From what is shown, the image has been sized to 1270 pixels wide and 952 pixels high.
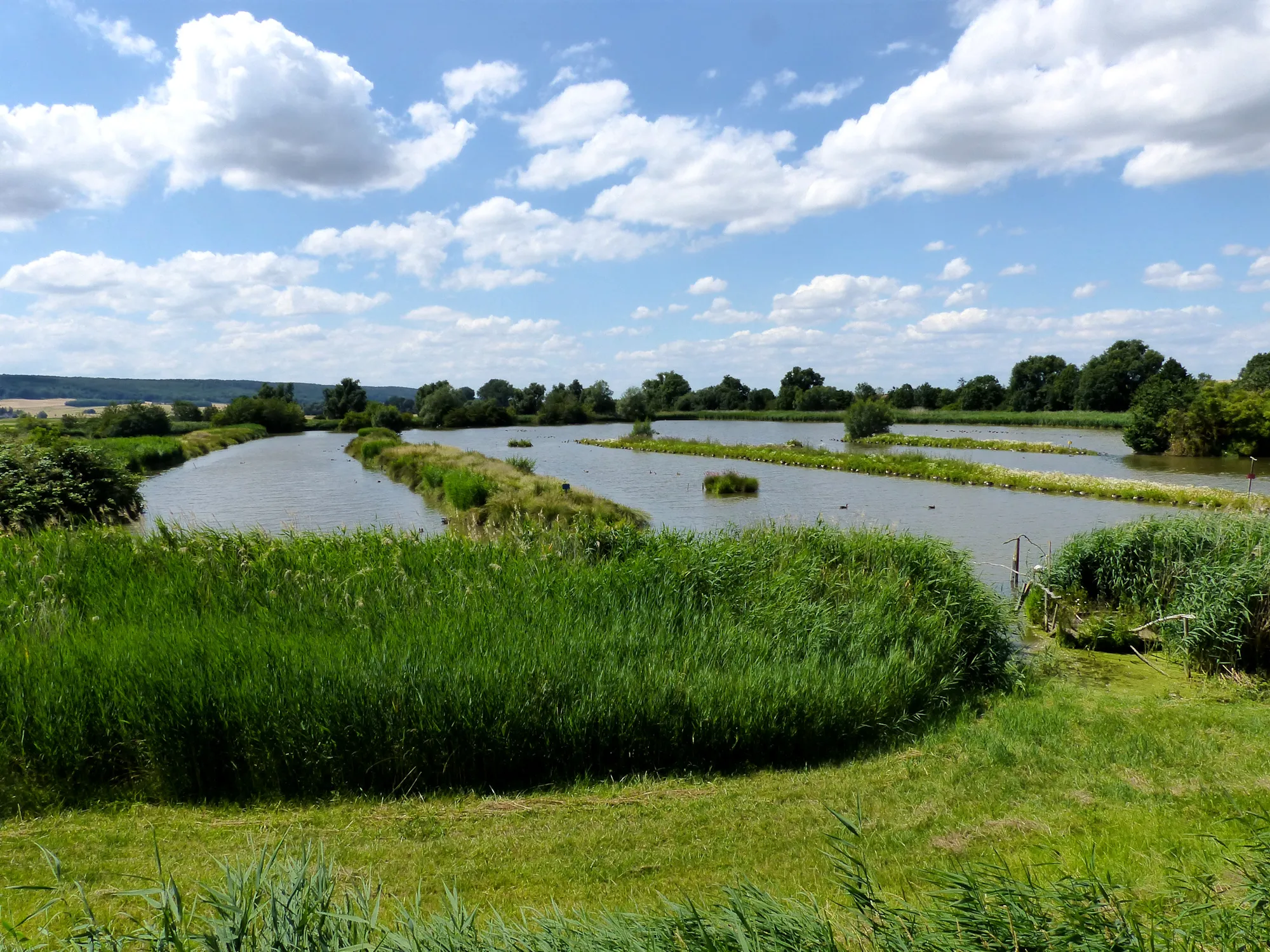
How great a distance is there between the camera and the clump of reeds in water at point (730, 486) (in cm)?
3148

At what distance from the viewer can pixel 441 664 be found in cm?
624

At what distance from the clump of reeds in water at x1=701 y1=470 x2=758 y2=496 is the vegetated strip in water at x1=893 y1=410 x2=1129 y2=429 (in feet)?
134

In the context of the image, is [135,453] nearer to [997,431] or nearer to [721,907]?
[721,907]

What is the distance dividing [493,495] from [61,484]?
35.3 feet

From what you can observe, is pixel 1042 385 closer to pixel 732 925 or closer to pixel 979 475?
pixel 979 475

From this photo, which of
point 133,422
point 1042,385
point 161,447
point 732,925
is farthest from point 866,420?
point 1042,385

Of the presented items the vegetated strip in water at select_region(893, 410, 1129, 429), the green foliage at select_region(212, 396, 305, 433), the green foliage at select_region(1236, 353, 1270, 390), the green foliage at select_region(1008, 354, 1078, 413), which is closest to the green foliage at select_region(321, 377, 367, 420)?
the green foliage at select_region(212, 396, 305, 433)

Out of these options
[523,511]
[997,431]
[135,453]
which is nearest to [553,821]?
[523,511]

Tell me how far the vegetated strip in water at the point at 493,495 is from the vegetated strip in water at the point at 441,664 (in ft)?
9.64

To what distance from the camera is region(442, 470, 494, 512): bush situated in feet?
81.3

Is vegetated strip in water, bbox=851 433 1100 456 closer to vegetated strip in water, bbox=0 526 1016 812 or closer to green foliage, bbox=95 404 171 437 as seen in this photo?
vegetated strip in water, bbox=0 526 1016 812

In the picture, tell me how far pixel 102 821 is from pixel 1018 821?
6001mm

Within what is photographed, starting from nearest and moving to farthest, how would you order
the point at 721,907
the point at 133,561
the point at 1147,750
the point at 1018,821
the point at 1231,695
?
the point at 721,907
the point at 1018,821
the point at 1147,750
the point at 1231,695
the point at 133,561

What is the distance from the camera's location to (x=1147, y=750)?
259 inches
